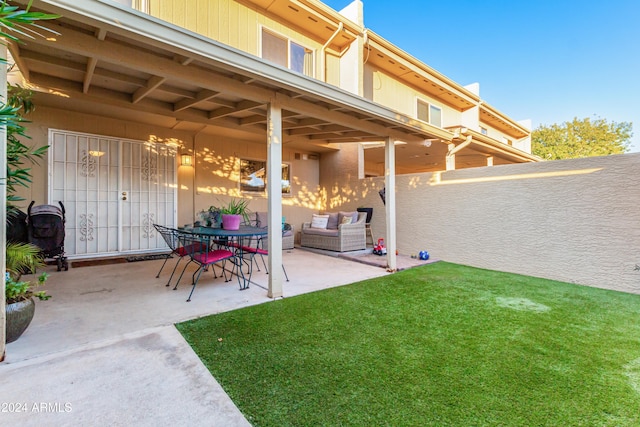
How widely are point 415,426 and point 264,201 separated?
7.08 meters

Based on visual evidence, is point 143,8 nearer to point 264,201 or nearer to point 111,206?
point 111,206

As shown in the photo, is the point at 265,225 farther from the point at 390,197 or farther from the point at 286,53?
the point at 286,53

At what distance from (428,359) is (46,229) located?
5.73 m

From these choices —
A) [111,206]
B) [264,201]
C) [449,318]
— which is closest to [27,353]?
[449,318]

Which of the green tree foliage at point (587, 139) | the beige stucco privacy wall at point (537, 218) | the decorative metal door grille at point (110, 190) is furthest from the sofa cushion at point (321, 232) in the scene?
the green tree foliage at point (587, 139)

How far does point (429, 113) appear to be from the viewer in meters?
10.2

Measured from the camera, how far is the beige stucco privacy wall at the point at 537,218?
14.8 feet

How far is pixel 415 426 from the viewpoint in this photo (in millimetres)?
1690

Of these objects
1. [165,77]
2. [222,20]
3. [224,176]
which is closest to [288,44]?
[222,20]

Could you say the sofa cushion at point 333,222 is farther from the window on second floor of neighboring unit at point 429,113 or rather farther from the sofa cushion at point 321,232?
the window on second floor of neighboring unit at point 429,113

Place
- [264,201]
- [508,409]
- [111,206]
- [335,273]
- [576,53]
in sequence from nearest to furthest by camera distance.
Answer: [508,409] < [335,273] < [111,206] < [264,201] < [576,53]

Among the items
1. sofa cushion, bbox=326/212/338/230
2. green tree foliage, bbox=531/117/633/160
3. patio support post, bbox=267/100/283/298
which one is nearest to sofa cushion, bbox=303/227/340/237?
sofa cushion, bbox=326/212/338/230

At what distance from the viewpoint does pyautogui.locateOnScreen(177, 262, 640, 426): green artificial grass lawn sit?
1.82m

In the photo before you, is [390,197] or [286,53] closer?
[390,197]
